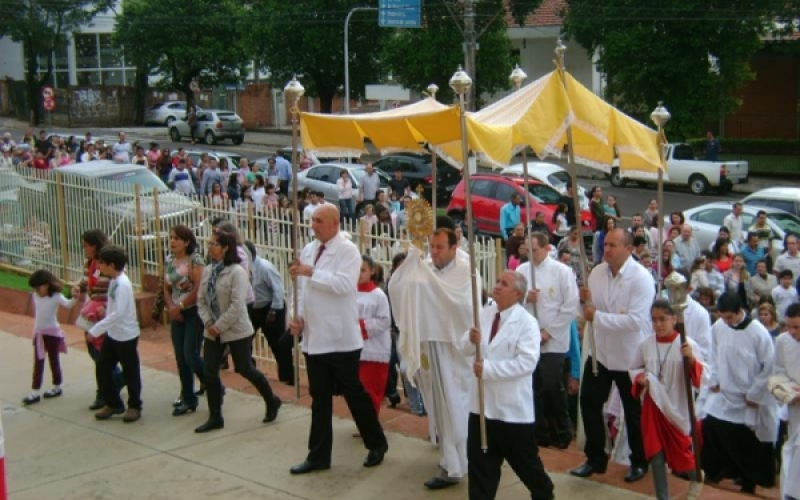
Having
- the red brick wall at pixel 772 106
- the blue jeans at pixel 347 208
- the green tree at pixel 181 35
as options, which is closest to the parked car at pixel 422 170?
the blue jeans at pixel 347 208

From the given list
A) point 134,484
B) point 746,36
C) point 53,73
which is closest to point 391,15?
point 746,36

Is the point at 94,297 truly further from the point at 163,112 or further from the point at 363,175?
the point at 163,112

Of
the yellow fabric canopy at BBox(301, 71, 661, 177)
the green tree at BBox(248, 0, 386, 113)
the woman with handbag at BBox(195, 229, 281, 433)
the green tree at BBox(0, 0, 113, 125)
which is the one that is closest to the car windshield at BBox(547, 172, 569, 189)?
the yellow fabric canopy at BBox(301, 71, 661, 177)

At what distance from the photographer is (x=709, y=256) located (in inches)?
608

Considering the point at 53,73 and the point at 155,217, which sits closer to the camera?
the point at 155,217

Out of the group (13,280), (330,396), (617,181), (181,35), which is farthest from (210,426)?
(181,35)

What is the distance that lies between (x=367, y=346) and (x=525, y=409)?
2.12 m

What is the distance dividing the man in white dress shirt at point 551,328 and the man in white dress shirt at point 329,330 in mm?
1459

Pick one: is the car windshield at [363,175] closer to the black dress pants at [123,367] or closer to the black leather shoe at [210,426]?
the black dress pants at [123,367]

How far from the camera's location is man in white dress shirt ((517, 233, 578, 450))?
827 centimetres

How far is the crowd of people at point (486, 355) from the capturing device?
661 cm

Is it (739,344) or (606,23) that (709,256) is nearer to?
(739,344)

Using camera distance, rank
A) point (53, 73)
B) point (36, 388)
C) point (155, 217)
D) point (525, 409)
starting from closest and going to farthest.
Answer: point (525, 409) → point (36, 388) → point (155, 217) → point (53, 73)

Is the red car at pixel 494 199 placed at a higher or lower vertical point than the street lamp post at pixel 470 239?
lower
